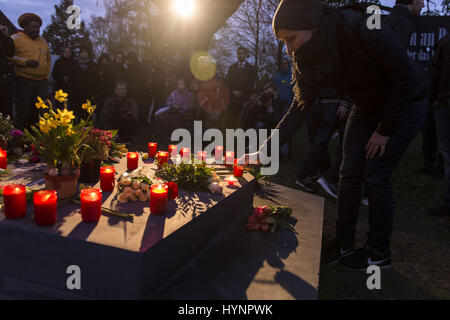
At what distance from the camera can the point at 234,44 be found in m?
19.0

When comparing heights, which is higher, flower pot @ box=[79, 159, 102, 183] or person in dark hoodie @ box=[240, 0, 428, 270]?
person in dark hoodie @ box=[240, 0, 428, 270]

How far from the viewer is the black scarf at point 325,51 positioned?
6.43 feet

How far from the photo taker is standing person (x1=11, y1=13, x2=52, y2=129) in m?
5.48

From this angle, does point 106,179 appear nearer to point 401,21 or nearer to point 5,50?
point 401,21

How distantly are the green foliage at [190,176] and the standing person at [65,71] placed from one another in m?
5.42

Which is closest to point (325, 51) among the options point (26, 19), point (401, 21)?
point (401, 21)

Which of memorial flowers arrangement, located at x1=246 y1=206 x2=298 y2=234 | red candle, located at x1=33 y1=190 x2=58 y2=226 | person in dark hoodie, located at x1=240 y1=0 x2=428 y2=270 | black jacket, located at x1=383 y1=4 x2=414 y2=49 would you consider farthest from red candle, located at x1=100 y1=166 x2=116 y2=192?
black jacket, located at x1=383 y1=4 x2=414 y2=49

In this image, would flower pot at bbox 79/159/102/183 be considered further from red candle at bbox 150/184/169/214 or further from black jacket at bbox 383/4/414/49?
black jacket at bbox 383/4/414/49

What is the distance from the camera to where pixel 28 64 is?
540cm

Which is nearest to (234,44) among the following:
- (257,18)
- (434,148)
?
(257,18)

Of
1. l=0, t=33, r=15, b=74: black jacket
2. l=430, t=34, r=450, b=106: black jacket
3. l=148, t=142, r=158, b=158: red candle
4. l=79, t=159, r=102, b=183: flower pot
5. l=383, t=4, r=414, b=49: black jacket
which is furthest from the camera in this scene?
l=0, t=33, r=15, b=74: black jacket

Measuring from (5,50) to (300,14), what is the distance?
5113 mm

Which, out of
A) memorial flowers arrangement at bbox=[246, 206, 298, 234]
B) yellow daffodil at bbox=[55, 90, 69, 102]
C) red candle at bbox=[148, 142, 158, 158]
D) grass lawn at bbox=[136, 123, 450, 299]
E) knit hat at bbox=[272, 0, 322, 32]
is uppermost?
knit hat at bbox=[272, 0, 322, 32]

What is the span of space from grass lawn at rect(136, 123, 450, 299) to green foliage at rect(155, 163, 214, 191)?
1.13 metres
